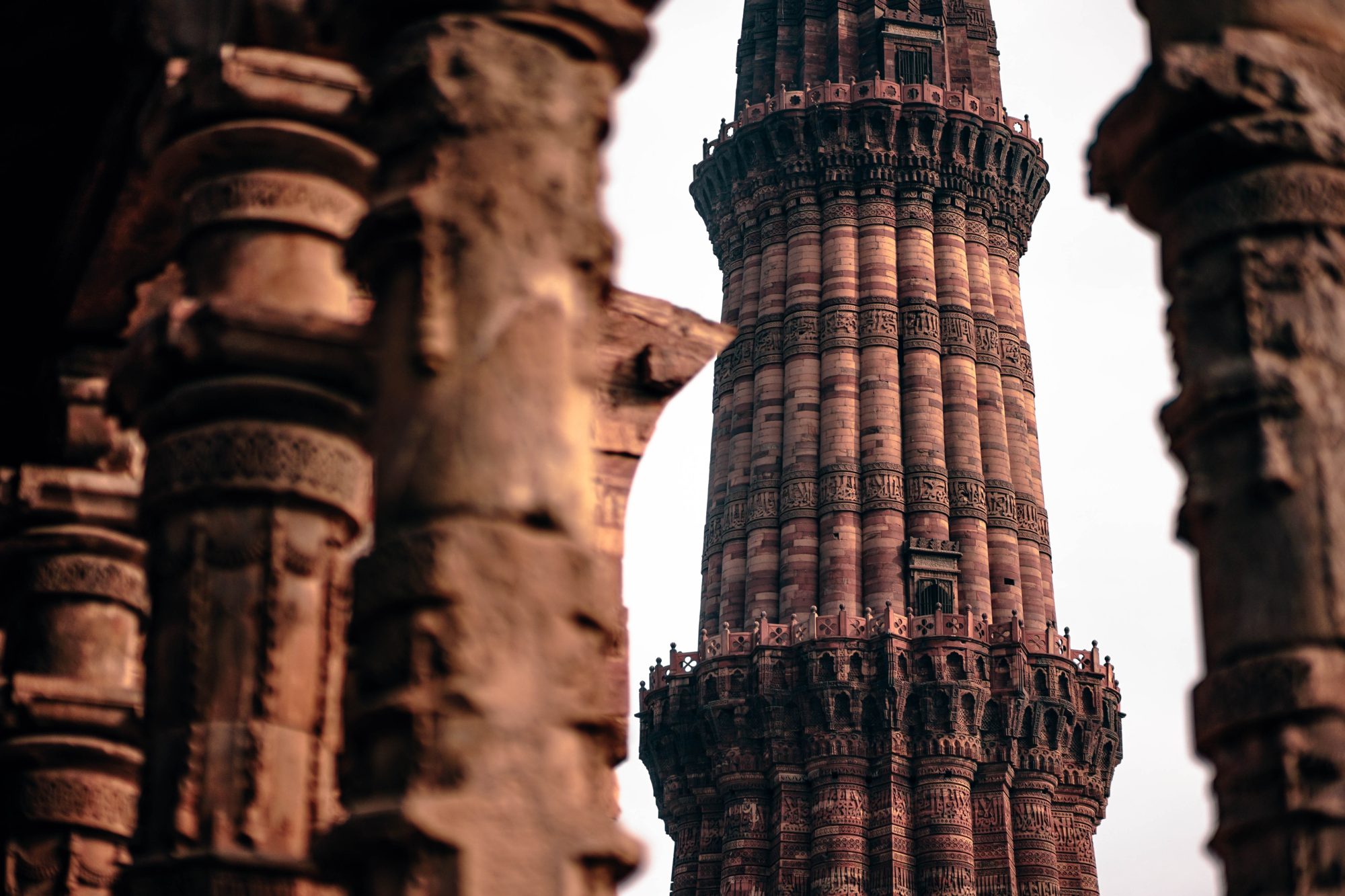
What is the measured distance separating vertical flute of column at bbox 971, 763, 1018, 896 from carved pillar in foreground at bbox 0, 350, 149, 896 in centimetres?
3310

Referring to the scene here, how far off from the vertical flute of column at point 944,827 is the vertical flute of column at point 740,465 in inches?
203

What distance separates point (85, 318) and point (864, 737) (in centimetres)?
3341

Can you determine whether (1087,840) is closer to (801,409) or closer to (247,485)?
(801,409)

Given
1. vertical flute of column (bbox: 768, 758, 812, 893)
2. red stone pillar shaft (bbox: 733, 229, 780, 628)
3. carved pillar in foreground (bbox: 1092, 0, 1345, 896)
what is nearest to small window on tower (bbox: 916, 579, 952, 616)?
red stone pillar shaft (bbox: 733, 229, 780, 628)

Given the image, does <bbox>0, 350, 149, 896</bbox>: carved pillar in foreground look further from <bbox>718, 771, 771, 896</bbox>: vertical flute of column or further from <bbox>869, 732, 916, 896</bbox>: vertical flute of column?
<bbox>718, 771, 771, 896</bbox>: vertical flute of column

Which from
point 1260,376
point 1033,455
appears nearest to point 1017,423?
point 1033,455

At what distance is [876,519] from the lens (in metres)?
43.9

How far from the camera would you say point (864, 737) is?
42.1 m

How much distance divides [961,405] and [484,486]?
135 feet

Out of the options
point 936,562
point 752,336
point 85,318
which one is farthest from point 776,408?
point 85,318

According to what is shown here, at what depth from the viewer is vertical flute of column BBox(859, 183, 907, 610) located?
4347 cm

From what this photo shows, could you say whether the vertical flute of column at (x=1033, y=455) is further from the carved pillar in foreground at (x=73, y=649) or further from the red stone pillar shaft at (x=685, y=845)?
the carved pillar in foreground at (x=73, y=649)

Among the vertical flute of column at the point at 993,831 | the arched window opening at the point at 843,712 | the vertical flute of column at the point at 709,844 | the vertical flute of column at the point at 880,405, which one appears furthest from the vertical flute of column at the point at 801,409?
the vertical flute of column at the point at 993,831

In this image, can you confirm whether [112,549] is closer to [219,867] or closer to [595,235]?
[219,867]
